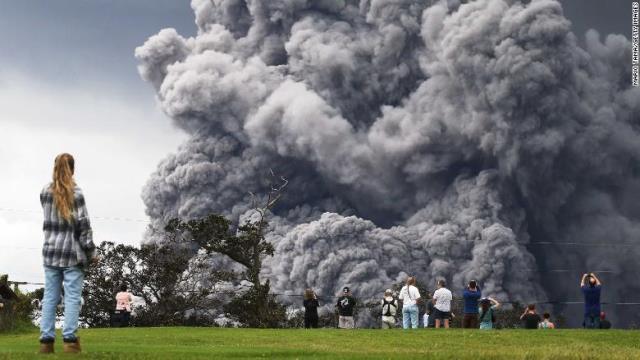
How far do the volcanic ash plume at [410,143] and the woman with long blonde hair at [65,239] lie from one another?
74.1 metres

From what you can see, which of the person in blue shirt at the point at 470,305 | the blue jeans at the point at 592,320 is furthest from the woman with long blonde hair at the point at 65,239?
the blue jeans at the point at 592,320

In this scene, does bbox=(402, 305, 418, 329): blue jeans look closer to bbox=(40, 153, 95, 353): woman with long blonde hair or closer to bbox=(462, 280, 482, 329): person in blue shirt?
bbox=(462, 280, 482, 329): person in blue shirt

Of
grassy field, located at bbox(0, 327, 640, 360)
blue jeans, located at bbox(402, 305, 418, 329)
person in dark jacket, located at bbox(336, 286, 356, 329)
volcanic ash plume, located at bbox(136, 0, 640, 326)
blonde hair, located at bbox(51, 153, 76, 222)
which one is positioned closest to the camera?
blonde hair, located at bbox(51, 153, 76, 222)

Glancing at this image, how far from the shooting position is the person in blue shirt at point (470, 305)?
93.8 ft

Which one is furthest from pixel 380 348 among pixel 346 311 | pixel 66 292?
pixel 346 311

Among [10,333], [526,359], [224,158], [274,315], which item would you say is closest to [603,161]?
[224,158]

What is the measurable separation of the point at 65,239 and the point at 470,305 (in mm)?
20207

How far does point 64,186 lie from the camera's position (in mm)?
10375

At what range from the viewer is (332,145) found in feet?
324

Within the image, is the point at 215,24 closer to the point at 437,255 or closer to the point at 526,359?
the point at 437,255

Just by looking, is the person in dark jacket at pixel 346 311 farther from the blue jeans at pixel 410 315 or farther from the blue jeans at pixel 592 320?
the blue jeans at pixel 592 320

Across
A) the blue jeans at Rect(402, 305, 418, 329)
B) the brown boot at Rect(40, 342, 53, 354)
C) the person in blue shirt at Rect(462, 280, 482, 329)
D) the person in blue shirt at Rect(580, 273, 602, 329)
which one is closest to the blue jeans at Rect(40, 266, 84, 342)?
the brown boot at Rect(40, 342, 53, 354)

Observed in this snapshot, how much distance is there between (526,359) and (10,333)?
58.9 feet

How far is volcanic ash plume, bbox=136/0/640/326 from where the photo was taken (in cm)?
8656
